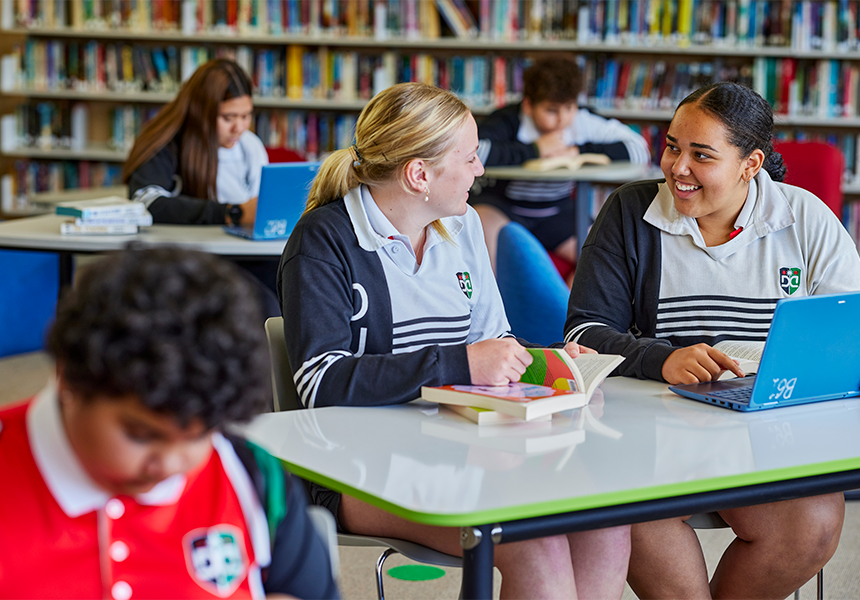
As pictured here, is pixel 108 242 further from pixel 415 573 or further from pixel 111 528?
pixel 111 528

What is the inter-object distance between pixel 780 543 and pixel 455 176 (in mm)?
802

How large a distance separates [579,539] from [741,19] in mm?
4026

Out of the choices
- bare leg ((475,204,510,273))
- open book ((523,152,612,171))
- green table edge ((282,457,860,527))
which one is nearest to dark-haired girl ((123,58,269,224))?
open book ((523,152,612,171))

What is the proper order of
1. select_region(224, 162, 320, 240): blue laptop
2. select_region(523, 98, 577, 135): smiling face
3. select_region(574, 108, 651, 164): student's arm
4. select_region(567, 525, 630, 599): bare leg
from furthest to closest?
select_region(574, 108, 651, 164): student's arm → select_region(523, 98, 577, 135): smiling face → select_region(224, 162, 320, 240): blue laptop → select_region(567, 525, 630, 599): bare leg

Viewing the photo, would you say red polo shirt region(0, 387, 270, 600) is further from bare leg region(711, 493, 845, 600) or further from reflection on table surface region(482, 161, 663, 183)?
reflection on table surface region(482, 161, 663, 183)

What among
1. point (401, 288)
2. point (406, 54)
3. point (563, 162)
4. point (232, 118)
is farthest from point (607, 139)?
point (401, 288)

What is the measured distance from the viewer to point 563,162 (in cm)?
389

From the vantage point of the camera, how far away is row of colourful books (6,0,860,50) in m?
4.63

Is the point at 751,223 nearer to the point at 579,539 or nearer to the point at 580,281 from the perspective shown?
the point at 580,281

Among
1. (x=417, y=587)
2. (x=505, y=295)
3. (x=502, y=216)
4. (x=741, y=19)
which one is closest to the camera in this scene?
(x=417, y=587)

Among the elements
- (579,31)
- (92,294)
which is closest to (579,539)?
(92,294)

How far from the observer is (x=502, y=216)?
4.24 metres

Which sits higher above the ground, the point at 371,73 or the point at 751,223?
the point at 371,73

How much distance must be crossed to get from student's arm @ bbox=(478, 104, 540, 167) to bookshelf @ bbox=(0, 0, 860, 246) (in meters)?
0.90
